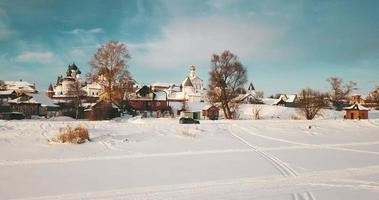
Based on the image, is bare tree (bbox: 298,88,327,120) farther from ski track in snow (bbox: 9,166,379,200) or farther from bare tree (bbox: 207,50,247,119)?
ski track in snow (bbox: 9,166,379,200)

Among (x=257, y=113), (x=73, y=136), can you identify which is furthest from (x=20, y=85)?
(x=73, y=136)

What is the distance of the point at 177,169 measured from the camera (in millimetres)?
11711

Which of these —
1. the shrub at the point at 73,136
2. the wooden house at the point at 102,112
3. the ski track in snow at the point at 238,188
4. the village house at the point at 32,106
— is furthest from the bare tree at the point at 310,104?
the ski track in snow at the point at 238,188

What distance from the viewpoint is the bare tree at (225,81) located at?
45.5 meters

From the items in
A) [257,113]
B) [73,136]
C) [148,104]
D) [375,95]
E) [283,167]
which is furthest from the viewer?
[375,95]

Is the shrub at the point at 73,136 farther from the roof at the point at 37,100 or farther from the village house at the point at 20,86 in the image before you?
the village house at the point at 20,86

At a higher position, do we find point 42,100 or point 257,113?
point 42,100

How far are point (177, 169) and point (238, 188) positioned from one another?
3022 millimetres

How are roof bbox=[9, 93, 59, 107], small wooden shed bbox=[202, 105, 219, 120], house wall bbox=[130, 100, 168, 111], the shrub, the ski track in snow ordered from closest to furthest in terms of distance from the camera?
1. the ski track in snow
2. the shrub
3. small wooden shed bbox=[202, 105, 219, 120]
4. roof bbox=[9, 93, 59, 107]
5. house wall bbox=[130, 100, 168, 111]

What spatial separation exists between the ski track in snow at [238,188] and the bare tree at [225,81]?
→ 34364mm

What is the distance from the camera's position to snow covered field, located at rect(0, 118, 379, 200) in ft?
28.6

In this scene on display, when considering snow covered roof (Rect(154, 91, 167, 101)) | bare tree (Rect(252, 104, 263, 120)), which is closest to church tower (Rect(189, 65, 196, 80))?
snow covered roof (Rect(154, 91, 167, 101))

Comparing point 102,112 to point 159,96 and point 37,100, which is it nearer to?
point 37,100

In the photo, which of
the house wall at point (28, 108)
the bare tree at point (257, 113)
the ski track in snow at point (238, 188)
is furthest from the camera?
the house wall at point (28, 108)
